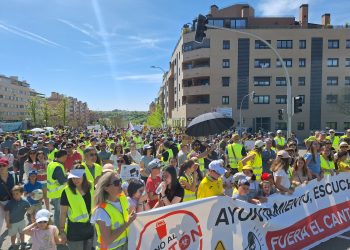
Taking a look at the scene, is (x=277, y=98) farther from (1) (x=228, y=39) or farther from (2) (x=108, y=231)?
(2) (x=108, y=231)

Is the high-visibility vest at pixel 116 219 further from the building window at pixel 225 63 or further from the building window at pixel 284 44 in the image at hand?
the building window at pixel 284 44

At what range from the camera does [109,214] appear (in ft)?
11.2

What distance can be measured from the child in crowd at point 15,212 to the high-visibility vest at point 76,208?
2.08 metres

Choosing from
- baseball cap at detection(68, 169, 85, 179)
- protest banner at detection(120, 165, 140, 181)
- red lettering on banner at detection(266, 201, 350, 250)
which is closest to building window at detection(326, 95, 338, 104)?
red lettering on banner at detection(266, 201, 350, 250)

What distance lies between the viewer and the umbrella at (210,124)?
9.07 m

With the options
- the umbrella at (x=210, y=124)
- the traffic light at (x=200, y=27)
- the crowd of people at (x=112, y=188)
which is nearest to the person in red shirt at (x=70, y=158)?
the crowd of people at (x=112, y=188)

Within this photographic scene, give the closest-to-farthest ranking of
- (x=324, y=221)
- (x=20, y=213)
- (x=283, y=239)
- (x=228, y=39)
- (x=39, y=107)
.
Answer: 1. (x=283, y=239)
2. (x=20, y=213)
3. (x=324, y=221)
4. (x=228, y=39)
5. (x=39, y=107)

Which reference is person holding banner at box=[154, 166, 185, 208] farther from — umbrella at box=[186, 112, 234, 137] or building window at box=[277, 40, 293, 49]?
building window at box=[277, 40, 293, 49]

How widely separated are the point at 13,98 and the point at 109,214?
430 feet

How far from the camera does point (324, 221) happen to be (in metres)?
6.14

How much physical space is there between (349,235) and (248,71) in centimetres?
4239

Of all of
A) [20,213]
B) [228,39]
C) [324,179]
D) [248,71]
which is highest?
[228,39]

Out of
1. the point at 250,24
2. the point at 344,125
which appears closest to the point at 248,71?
the point at 250,24

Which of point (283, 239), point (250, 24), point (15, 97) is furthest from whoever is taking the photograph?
point (15, 97)
